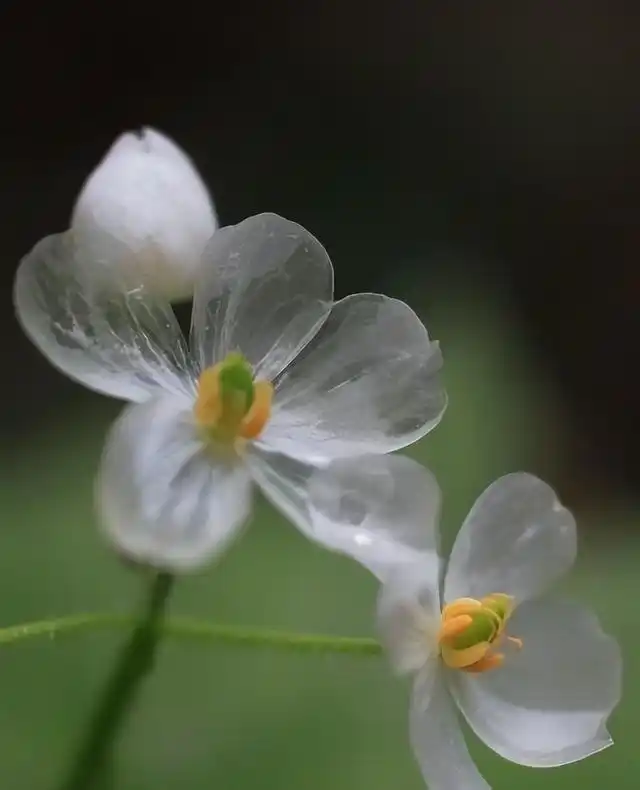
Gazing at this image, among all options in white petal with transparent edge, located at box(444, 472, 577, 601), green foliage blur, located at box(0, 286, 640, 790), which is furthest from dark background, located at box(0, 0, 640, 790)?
white petal with transparent edge, located at box(444, 472, 577, 601)

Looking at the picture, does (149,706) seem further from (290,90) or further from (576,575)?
(290,90)

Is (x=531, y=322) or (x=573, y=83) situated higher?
(x=573, y=83)

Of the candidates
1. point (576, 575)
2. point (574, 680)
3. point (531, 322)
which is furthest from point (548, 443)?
point (574, 680)

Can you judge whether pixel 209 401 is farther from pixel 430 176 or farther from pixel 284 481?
pixel 430 176

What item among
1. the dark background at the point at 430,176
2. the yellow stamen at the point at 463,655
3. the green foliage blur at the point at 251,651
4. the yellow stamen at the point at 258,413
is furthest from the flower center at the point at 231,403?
the dark background at the point at 430,176

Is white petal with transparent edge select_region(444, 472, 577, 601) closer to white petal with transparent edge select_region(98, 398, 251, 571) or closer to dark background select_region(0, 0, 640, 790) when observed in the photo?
white petal with transparent edge select_region(98, 398, 251, 571)

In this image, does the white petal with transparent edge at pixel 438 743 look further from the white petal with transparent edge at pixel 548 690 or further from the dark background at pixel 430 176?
the dark background at pixel 430 176
